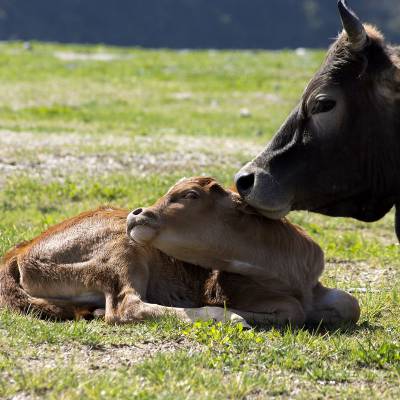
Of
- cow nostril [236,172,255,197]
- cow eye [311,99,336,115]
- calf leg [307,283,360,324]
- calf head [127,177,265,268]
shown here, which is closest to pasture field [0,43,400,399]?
calf leg [307,283,360,324]

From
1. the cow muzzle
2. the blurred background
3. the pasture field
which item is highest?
the cow muzzle

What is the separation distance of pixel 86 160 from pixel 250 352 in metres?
8.75

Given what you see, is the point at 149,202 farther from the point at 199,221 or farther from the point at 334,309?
the point at 334,309

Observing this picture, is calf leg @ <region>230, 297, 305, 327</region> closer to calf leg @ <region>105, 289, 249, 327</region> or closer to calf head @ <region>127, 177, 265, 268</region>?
calf leg @ <region>105, 289, 249, 327</region>

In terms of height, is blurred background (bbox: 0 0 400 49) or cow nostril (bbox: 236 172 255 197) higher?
cow nostril (bbox: 236 172 255 197)

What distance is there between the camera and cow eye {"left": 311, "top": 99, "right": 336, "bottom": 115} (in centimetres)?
771

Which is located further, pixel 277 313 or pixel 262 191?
pixel 277 313

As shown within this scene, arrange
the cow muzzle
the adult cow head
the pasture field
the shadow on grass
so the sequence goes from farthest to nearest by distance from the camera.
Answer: the shadow on grass < the cow muzzle < the adult cow head < the pasture field

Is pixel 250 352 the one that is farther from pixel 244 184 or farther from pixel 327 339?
pixel 244 184

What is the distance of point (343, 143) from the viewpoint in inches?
304

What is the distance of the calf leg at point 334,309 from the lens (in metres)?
8.43

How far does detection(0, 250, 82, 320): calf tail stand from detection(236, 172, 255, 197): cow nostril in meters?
1.64

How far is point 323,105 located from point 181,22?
149m

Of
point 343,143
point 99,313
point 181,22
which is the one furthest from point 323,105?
point 181,22
